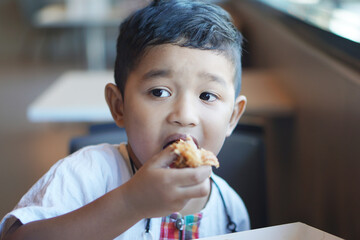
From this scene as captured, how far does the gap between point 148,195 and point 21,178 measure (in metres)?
2.29

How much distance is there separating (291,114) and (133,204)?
4.16 feet

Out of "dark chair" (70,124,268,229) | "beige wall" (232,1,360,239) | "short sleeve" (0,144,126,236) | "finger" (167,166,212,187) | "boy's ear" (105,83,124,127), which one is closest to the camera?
"finger" (167,166,212,187)

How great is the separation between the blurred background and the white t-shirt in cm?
33

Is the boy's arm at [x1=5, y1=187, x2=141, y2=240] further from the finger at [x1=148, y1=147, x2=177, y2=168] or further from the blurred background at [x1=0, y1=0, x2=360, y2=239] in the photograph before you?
the blurred background at [x1=0, y1=0, x2=360, y2=239]

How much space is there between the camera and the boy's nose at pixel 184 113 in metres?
0.82

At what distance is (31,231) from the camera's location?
30.8 inches

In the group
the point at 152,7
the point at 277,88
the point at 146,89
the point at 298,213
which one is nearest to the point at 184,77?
the point at 146,89

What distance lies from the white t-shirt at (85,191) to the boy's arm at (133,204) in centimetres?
5

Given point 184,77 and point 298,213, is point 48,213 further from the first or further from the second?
point 298,213

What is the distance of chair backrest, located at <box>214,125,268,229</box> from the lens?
1351 millimetres

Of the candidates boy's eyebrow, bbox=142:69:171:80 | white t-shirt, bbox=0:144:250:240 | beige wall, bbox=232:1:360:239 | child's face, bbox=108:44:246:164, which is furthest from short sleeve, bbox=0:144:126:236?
beige wall, bbox=232:1:360:239

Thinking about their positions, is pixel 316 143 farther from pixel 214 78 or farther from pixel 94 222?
pixel 94 222

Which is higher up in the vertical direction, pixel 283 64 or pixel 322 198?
pixel 283 64

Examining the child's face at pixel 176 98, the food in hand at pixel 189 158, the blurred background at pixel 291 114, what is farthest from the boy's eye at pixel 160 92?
the blurred background at pixel 291 114
